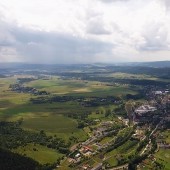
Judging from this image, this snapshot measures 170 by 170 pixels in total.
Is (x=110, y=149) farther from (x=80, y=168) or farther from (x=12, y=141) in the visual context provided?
(x=12, y=141)

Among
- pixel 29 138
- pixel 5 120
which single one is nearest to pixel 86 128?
pixel 29 138

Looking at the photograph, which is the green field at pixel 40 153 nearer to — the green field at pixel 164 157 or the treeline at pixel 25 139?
the treeline at pixel 25 139

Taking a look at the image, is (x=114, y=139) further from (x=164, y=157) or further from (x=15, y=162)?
(x=15, y=162)

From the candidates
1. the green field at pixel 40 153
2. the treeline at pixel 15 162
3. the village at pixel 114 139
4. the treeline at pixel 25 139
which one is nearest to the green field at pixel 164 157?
the village at pixel 114 139

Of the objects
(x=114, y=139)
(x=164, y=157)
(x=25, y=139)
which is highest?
(x=25, y=139)

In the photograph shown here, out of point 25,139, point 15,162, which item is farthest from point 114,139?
point 15,162

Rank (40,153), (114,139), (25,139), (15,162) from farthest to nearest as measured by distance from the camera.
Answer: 1. (114,139)
2. (25,139)
3. (40,153)
4. (15,162)

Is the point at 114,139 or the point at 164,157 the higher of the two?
the point at 114,139

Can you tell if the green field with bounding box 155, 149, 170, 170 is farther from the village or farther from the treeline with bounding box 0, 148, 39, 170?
the treeline with bounding box 0, 148, 39, 170
